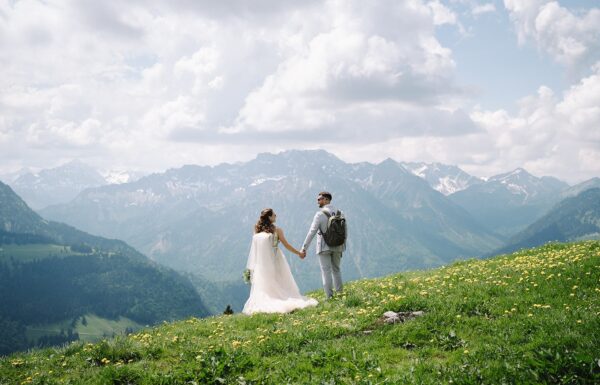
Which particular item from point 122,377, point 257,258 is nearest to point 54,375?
point 122,377

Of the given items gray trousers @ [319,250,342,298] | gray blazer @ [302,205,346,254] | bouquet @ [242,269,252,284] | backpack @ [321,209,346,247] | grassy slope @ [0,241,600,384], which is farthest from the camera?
bouquet @ [242,269,252,284]

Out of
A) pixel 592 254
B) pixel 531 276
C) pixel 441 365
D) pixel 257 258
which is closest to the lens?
pixel 441 365

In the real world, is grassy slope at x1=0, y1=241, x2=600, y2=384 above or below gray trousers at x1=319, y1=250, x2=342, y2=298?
below

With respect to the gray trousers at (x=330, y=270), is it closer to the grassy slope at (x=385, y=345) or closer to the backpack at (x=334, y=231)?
the backpack at (x=334, y=231)

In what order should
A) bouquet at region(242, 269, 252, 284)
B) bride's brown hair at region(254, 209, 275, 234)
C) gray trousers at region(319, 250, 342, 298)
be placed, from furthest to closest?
1. bouquet at region(242, 269, 252, 284)
2. bride's brown hair at region(254, 209, 275, 234)
3. gray trousers at region(319, 250, 342, 298)

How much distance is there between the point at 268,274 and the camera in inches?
774

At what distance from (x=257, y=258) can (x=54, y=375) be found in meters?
9.59

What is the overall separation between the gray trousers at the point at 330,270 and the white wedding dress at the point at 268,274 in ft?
3.93

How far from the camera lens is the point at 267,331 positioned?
44.7ft

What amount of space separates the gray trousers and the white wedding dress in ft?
3.93

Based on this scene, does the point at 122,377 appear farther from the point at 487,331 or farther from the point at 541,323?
the point at 541,323

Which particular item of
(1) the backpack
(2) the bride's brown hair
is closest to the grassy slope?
(1) the backpack

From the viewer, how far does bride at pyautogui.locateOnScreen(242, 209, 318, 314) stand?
63.3 ft

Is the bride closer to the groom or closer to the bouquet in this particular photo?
the bouquet
